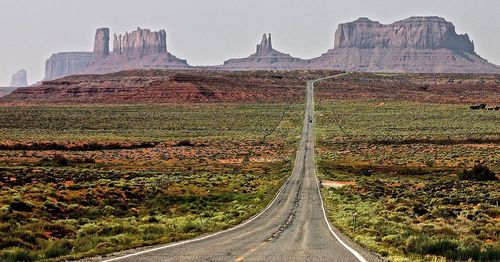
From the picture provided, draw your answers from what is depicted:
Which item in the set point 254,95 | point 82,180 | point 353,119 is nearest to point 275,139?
point 353,119

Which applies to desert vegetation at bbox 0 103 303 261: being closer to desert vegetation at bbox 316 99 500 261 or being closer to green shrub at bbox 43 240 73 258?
green shrub at bbox 43 240 73 258

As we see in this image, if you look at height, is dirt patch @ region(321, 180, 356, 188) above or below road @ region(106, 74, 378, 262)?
below

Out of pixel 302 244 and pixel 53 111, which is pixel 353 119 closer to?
pixel 53 111

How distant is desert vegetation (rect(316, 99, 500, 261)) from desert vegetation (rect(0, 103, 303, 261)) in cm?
677

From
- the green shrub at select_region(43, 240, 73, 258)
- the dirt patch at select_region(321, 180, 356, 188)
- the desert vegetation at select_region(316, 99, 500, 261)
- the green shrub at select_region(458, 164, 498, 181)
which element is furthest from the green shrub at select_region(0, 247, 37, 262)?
the green shrub at select_region(458, 164, 498, 181)

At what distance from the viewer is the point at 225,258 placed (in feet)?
52.5

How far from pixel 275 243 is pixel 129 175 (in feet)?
114

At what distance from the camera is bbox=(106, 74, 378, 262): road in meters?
16.4

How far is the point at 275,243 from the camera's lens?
66.2ft

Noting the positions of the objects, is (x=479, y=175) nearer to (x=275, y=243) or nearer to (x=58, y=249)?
(x=275, y=243)

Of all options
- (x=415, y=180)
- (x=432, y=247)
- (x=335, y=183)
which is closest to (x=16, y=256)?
(x=432, y=247)

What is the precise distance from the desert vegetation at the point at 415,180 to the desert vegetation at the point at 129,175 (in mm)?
6769

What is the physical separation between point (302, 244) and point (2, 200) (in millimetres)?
17392

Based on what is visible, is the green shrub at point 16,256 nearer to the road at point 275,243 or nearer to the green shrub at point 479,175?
the road at point 275,243
